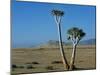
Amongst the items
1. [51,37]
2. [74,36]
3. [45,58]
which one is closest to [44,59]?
[45,58]

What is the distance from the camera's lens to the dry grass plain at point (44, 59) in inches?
122

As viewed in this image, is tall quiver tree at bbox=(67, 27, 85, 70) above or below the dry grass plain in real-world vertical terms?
above

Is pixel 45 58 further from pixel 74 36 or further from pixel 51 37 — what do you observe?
pixel 74 36

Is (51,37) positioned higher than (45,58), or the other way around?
(51,37)

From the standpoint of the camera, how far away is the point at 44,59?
322 cm

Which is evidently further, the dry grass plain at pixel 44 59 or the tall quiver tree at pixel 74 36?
the tall quiver tree at pixel 74 36

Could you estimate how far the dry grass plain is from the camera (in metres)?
3.09

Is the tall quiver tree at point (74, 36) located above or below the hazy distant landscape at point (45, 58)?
above

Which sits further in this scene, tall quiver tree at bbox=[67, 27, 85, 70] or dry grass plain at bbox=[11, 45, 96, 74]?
tall quiver tree at bbox=[67, 27, 85, 70]

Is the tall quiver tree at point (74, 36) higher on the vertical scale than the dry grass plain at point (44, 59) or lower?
higher

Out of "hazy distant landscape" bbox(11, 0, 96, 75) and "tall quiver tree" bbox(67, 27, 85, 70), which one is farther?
"tall quiver tree" bbox(67, 27, 85, 70)

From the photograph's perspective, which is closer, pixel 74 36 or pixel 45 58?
pixel 45 58

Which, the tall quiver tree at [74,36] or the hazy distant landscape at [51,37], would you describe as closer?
the hazy distant landscape at [51,37]

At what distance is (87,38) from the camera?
11.2 feet
